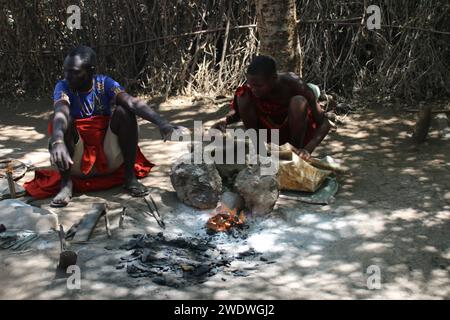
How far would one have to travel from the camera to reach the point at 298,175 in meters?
3.72

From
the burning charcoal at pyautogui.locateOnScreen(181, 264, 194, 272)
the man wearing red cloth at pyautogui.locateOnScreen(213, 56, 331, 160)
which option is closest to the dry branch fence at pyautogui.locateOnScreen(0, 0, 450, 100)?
the man wearing red cloth at pyautogui.locateOnScreen(213, 56, 331, 160)

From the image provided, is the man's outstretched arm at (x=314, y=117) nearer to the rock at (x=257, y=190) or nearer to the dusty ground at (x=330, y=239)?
the dusty ground at (x=330, y=239)

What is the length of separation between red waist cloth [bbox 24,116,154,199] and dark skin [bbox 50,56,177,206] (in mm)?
83

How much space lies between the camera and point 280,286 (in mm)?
2617

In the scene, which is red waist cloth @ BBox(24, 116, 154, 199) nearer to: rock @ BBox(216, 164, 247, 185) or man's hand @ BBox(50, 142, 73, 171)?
man's hand @ BBox(50, 142, 73, 171)

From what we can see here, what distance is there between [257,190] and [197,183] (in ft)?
1.29

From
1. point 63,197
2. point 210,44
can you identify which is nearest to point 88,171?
point 63,197

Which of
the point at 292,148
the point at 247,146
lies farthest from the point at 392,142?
the point at 247,146

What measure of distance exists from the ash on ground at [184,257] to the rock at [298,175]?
60 centimetres

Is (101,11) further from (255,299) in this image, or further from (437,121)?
(255,299)

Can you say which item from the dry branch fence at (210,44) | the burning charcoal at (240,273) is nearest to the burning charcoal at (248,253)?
the burning charcoal at (240,273)

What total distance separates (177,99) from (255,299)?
4.07 m

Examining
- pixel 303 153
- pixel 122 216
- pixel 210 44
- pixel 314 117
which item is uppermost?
pixel 210 44

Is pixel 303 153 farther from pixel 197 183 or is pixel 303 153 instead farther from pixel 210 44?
pixel 210 44
